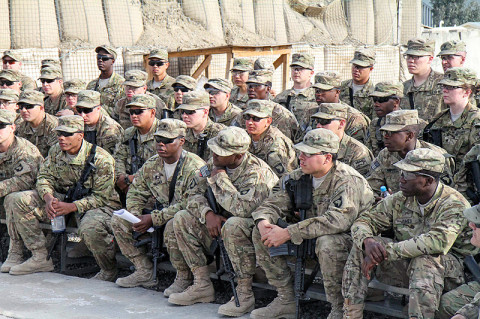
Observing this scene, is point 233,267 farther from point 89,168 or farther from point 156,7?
point 156,7

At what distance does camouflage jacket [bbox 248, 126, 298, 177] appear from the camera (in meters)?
6.77

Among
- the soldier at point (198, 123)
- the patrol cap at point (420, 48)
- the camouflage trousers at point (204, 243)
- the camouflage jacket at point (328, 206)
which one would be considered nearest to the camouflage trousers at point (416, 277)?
the camouflage jacket at point (328, 206)

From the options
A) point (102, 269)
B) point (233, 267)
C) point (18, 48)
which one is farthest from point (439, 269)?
point (18, 48)

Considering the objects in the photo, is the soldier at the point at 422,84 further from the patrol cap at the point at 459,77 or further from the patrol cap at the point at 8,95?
the patrol cap at the point at 8,95

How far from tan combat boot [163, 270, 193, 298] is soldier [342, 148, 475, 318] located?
1800 mm

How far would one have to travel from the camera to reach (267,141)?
22.6ft

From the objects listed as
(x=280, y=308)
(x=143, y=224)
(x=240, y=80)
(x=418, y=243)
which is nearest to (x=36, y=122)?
(x=240, y=80)

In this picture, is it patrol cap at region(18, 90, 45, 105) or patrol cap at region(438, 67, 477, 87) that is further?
patrol cap at region(18, 90, 45, 105)

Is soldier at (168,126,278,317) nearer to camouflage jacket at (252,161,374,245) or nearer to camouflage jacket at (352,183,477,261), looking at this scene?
camouflage jacket at (252,161,374,245)

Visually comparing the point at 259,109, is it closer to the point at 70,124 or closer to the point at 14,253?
the point at 70,124

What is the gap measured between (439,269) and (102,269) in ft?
11.5

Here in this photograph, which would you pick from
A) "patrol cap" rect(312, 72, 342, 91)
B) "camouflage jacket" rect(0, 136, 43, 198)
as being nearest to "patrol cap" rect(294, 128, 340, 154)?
"patrol cap" rect(312, 72, 342, 91)

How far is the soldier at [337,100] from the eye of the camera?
24.7 ft

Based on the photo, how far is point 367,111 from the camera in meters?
8.46
